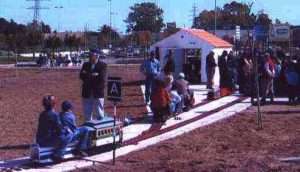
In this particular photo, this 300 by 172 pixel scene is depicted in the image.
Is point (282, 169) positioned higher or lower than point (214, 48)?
lower

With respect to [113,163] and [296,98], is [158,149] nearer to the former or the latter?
[113,163]

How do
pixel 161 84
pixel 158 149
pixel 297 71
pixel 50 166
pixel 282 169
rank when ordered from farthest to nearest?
pixel 297 71
pixel 161 84
pixel 158 149
pixel 50 166
pixel 282 169

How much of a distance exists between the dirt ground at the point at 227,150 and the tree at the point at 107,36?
3427 inches

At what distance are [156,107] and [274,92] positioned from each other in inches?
342

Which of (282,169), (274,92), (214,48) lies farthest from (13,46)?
(282,169)

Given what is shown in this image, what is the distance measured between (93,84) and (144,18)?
10871 cm

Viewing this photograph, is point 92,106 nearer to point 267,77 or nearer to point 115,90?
point 115,90

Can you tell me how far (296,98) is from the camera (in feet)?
77.4

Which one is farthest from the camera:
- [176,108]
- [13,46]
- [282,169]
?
[13,46]

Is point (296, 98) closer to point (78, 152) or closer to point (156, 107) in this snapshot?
point (156, 107)

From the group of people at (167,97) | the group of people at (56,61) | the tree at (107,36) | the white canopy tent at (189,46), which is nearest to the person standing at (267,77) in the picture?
the group of people at (167,97)

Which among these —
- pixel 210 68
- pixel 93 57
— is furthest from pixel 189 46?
pixel 93 57

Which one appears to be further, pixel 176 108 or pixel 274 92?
pixel 274 92

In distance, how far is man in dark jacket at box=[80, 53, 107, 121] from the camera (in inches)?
570
